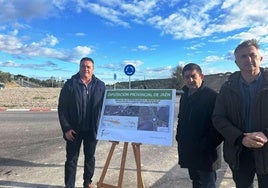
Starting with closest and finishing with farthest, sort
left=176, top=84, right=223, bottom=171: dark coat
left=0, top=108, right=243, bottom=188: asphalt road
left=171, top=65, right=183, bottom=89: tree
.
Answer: left=176, top=84, right=223, bottom=171: dark coat, left=0, top=108, right=243, bottom=188: asphalt road, left=171, top=65, right=183, bottom=89: tree

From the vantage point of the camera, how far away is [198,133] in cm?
457

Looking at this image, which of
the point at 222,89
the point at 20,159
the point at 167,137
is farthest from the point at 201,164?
the point at 20,159

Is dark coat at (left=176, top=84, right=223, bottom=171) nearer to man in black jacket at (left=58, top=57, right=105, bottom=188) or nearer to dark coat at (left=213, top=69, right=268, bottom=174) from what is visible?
dark coat at (left=213, top=69, right=268, bottom=174)

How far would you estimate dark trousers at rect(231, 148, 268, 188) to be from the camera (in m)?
3.82

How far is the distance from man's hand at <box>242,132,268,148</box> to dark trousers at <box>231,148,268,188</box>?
0.22 metres

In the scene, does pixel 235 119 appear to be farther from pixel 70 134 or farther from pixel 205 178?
pixel 70 134

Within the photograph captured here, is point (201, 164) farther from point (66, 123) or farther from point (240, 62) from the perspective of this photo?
point (66, 123)

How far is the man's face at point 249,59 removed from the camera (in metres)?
3.82

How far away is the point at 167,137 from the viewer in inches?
201

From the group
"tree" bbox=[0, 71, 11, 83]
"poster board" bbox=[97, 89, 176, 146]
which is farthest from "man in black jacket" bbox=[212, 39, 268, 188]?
"tree" bbox=[0, 71, 11, 83]

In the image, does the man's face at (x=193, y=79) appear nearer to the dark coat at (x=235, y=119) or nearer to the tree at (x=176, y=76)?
the dark coat at (x=235, y=119)

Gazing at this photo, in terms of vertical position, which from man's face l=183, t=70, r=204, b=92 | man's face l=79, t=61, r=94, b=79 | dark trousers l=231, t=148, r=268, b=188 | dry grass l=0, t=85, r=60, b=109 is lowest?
dry grass l=0, t=85, r=60, b=109

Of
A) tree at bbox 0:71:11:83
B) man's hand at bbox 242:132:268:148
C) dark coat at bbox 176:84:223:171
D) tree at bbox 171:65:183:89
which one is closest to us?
man's hand at bbox 242:132:268:148

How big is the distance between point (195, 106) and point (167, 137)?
0.74m
